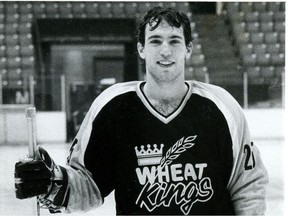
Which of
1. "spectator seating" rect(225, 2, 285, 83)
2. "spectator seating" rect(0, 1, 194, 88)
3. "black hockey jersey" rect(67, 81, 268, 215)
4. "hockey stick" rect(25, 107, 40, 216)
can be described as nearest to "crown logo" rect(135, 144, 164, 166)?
"black hockey jersey" rect(67, 81, 268, 215)

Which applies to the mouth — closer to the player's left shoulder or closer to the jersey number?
the player's left shoulder

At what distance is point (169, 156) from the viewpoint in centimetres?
90

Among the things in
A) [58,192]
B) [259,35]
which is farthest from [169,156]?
[259,35]

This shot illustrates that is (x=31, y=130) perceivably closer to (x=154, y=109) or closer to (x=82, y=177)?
(x=82, y=177)

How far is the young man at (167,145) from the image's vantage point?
0.86 metres

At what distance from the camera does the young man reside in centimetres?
86

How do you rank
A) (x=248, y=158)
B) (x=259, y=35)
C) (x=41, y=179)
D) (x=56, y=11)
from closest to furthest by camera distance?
(x=41, y=179)
(x=248, y=158)
(x=56, y=11)
(x=259, y=35)

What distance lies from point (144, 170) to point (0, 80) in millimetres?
1107

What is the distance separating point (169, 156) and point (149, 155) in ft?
0.14

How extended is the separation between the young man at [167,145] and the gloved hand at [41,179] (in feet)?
0.16

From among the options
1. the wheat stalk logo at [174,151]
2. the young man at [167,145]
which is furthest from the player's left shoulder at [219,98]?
the wheat stalk logo at [174,151]

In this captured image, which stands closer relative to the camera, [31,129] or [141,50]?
[31,129]

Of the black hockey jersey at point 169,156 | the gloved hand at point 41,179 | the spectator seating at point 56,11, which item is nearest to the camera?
the gloved hand at point 41,179

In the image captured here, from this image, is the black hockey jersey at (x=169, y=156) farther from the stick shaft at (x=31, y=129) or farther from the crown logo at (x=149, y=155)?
the stick shaft at (x=31, y=129)
